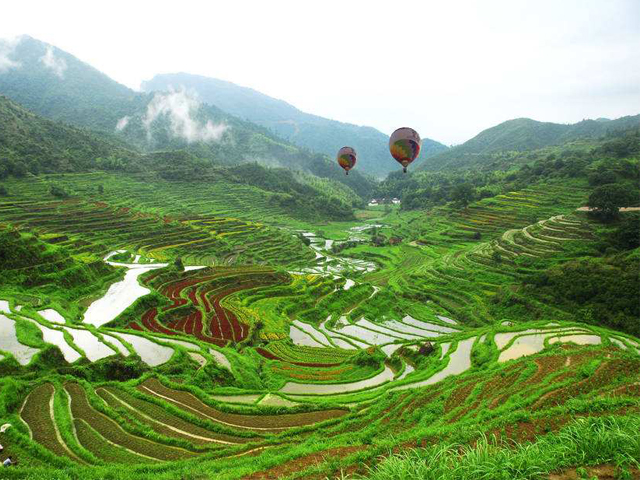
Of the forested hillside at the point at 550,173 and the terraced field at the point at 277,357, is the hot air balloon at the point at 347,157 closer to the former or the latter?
the terraced field at the point at 277,357

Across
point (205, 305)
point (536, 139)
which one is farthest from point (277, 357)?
point (536, 139)

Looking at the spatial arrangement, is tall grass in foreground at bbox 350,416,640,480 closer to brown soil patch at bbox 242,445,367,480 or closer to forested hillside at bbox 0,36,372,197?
brown soil patch at bbox 242,445,367,480

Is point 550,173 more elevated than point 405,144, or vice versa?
point 550,173

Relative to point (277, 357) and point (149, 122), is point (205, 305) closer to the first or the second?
point (277, 357)

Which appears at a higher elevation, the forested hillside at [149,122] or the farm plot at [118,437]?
the forested hillside at [149,122]

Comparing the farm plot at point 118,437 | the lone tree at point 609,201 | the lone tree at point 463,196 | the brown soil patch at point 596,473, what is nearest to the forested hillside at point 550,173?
the lone tree at point 463,196

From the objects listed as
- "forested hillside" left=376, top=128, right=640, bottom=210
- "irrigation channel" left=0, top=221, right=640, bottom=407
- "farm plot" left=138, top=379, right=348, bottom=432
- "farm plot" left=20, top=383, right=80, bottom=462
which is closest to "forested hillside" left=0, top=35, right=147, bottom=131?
"forested hillside" left=376, top=128, right=640, bottom=210
